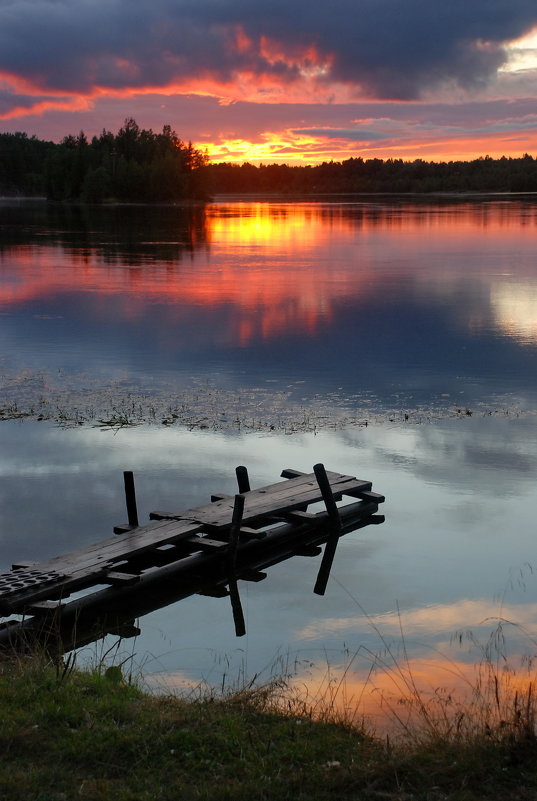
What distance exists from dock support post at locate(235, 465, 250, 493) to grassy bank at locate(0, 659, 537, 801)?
7.65 metres

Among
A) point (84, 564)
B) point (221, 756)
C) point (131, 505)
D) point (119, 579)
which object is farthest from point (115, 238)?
point (221, 756)

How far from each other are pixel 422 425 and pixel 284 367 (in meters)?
7.53

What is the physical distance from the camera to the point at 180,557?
14.4 m

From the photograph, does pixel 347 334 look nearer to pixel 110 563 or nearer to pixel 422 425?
pixel 422 425

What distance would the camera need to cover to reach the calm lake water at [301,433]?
1151 cm

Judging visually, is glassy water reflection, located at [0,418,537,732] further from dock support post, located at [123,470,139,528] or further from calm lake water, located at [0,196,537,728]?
dock support post, located at [123,470,139,528]

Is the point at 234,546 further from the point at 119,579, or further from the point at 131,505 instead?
the point at 119,579

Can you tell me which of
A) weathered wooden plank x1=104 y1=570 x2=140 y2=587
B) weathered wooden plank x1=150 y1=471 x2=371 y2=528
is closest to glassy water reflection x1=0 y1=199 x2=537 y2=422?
weathered wooden plank x1=150 y1=471 x2=371 y2=528

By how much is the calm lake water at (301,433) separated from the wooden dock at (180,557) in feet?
1.59

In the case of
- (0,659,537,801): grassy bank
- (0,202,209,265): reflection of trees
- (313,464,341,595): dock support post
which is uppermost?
(0,202,209,265): reflection of trees

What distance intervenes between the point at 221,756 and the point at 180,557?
7.51m

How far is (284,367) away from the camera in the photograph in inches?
1069

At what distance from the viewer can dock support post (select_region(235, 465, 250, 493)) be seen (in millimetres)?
15609

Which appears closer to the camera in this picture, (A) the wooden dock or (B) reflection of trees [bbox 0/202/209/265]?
(A) the wooden dock
